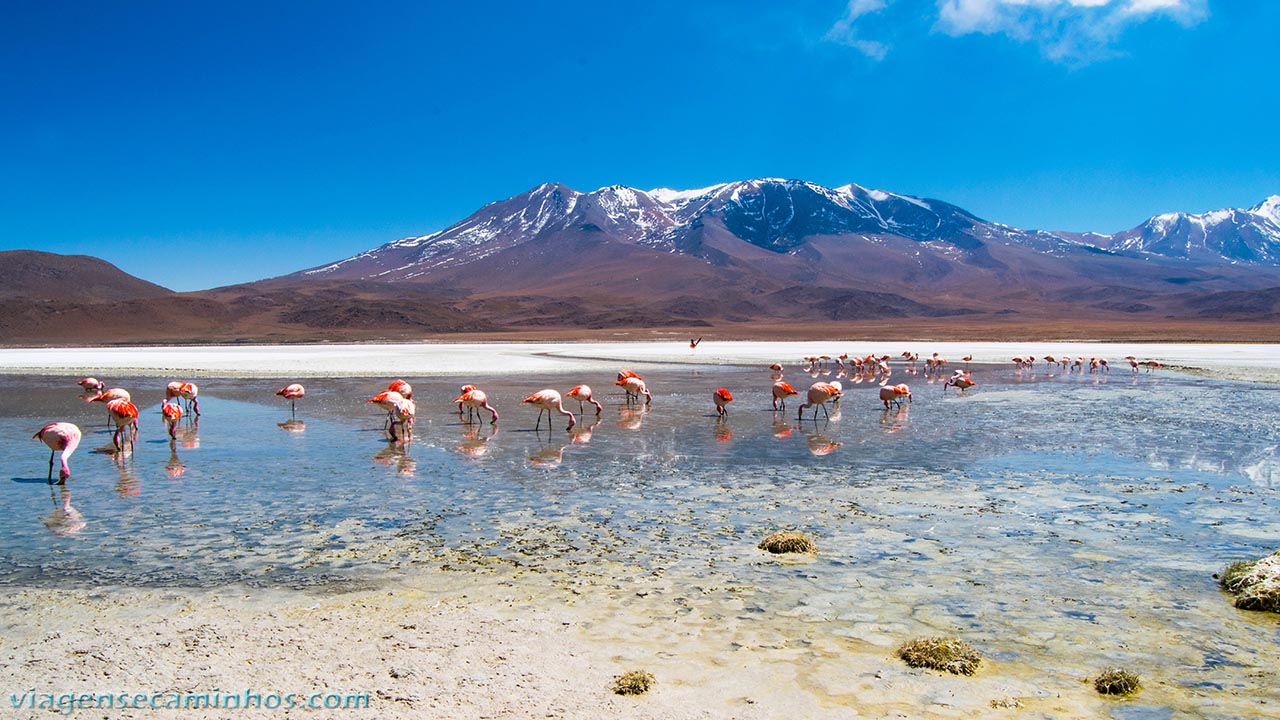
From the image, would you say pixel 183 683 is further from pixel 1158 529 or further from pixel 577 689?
pixel 1158 529

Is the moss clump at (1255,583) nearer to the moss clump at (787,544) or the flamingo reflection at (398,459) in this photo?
the moss clump at (787,544)

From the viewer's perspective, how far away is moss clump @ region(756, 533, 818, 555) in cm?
796

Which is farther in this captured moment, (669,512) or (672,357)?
(672,357)

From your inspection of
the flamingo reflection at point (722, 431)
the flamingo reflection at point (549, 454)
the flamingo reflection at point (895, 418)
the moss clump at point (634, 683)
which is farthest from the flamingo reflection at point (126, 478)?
the flamingo reflection at point (895, 418)

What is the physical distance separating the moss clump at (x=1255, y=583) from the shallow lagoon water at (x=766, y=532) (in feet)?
0.54

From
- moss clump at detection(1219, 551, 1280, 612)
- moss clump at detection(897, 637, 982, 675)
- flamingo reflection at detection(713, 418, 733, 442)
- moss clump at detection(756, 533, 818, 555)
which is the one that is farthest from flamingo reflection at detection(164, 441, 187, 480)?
moss clump at detection(1219, 551, 1280, 612)

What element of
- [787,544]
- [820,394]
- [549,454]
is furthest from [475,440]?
[787,544]

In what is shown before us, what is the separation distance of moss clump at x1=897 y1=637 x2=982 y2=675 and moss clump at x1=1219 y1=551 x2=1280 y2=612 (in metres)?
2.52


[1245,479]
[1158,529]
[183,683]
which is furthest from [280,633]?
[1245,479]

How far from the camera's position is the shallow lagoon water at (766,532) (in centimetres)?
568

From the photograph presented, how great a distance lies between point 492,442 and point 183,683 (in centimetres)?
986

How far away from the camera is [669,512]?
382 inches

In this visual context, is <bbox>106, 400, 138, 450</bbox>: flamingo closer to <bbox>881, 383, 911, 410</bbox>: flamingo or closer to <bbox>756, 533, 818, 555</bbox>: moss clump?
<bbox>756, 533, 818, 555</bbox>: moss clump

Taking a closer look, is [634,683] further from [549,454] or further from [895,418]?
[895,418]
